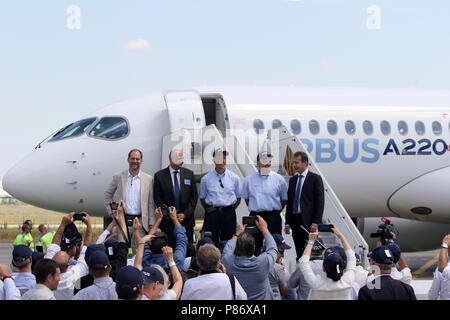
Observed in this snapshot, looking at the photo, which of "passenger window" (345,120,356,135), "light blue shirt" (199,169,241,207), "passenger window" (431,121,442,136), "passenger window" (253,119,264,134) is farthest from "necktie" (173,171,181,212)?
"passenger window" (431,121,442,136)

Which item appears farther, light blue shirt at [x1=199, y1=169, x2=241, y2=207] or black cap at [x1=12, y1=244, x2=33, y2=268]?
light blue shirt at [x1=199, y1=169, x2=241, y2=207]

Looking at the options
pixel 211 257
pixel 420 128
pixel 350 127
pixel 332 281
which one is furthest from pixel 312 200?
pixel 420 128

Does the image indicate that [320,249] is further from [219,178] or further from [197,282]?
[219,178]

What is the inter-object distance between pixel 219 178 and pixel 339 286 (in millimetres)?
4735

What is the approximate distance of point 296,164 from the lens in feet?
34.1

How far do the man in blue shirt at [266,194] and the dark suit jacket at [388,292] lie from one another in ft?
14.3

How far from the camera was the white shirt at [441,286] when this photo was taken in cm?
727

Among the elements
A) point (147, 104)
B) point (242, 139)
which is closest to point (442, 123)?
point (242, 139)

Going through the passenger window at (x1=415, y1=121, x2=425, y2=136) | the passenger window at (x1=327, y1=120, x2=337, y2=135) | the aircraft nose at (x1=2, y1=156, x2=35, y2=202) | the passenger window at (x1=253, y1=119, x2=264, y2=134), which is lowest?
the aircraft nose at (x1=2, y1=156, x2=35, y2=202)

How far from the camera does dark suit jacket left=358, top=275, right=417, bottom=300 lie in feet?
19.7

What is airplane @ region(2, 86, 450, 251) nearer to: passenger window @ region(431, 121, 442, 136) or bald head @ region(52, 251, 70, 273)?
passenger window @ region(431, 121, 442, 136)

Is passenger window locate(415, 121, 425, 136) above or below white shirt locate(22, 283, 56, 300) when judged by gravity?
below

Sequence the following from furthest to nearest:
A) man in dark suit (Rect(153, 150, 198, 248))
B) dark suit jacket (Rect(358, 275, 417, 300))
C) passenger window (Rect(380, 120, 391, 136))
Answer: passenger window (Rect(380, 120, 391, 136)) → man in dark suit (Rect(153, 150, 198, 248)) → dark suit jacket (Rect(358, 275, 417, 300))

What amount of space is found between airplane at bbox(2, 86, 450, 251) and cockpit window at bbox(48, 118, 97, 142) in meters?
0.03
